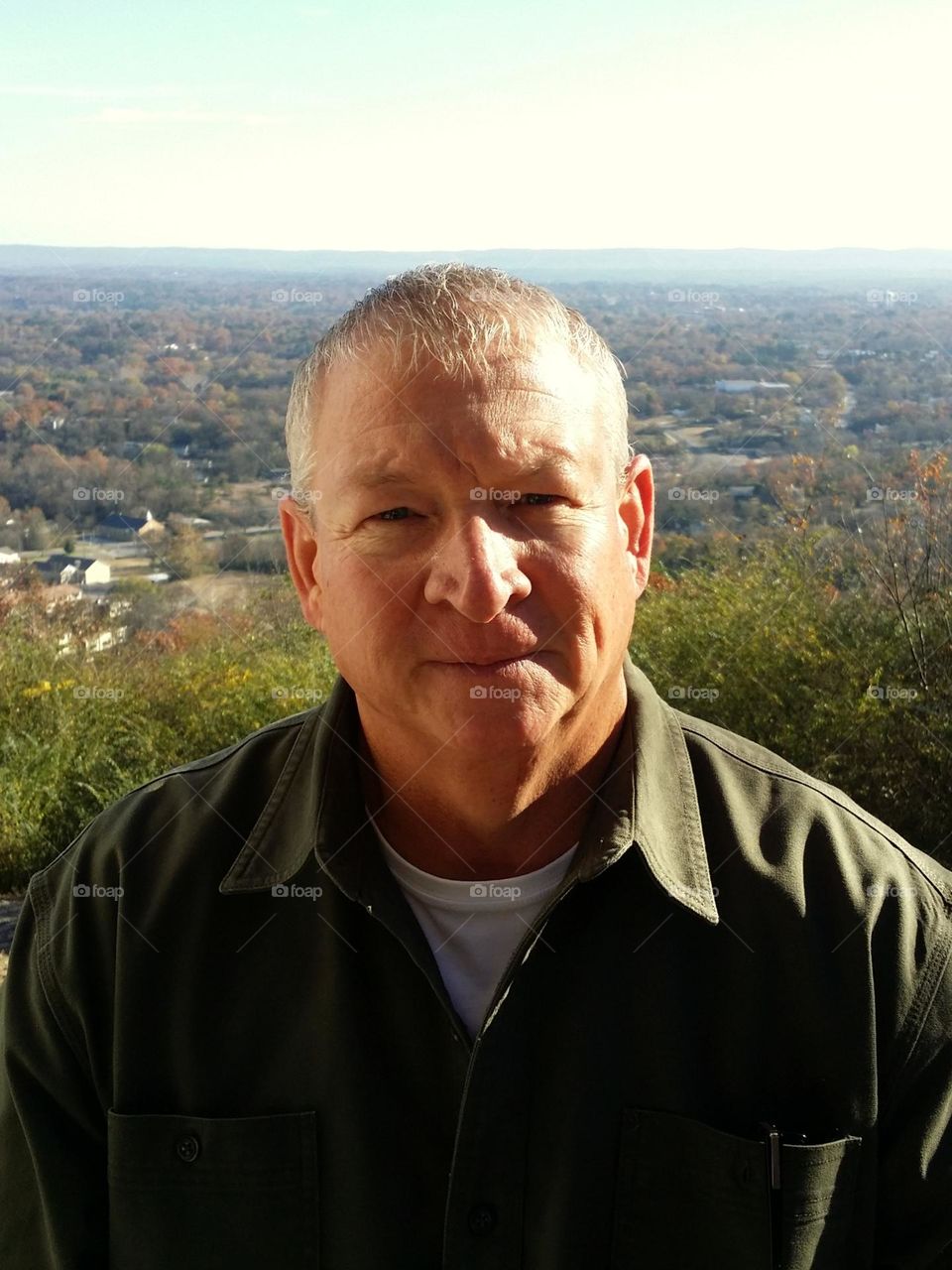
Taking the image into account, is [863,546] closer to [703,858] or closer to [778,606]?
[778,606]

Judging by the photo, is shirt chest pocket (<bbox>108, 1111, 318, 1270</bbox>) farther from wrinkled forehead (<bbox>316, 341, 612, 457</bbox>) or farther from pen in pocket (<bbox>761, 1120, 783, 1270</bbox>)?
wrinkled forehead (<bbox>316, 341, 612, 457</bbox>)

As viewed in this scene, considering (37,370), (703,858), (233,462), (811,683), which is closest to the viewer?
(703,858)

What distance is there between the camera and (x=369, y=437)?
1649mm

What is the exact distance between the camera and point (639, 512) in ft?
6.09

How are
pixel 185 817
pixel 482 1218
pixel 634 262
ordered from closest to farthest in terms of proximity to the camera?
pixel 482 1218 < pixel 185 817 < pixel 634 262

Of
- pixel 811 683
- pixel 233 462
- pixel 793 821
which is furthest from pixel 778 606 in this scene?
pixel 793 821

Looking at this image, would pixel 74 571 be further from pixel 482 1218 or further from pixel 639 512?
pixel 482 1218

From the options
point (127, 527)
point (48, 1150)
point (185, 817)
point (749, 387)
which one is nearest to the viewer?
point (48, 1150)

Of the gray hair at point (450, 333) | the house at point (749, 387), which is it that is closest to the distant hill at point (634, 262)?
the house at point (749, 387)

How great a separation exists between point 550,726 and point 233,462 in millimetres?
3813

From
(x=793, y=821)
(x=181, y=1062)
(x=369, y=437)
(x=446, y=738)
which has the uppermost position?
(x=369, y=437)

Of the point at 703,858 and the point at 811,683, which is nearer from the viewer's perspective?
the point at 703,858

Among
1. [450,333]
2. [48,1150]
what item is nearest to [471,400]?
[450,333]

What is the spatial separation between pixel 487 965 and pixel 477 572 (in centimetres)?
57
